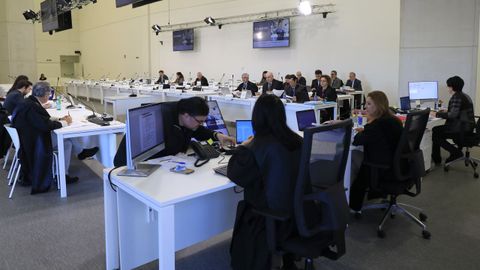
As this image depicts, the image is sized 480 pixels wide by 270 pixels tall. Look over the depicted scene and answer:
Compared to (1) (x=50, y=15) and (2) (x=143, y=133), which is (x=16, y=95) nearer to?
(2) (x=143, y=133)

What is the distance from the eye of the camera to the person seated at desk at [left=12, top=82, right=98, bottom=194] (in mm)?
3926

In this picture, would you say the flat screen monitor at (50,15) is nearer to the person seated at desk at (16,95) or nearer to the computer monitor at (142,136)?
the person seated at desk at (16,95)

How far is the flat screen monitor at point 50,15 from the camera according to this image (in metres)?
8.75

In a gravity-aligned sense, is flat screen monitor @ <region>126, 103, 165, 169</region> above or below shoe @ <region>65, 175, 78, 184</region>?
above

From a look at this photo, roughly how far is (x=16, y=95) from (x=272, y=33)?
24.9 feet

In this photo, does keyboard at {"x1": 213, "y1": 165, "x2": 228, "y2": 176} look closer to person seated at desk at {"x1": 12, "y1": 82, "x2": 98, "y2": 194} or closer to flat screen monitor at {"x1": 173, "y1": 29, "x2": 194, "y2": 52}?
person seated at desk at {"x1": 12, "y1": 82, "x2": 98, "y2": 194}

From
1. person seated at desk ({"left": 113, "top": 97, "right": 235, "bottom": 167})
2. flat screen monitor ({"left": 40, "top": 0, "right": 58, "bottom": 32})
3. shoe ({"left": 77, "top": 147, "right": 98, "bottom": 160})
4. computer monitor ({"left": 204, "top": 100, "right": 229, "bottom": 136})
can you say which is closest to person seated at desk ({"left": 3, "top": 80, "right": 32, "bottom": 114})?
shoe ({"left": 77, "top": 147, "right": 98, "bottom": 160})

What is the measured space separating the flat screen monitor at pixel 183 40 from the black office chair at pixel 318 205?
497 inches

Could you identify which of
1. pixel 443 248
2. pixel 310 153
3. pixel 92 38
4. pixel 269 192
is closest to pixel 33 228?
pixel 269 192

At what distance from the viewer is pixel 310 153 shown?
186 centimetres

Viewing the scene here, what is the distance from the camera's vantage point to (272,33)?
11102 millimetres

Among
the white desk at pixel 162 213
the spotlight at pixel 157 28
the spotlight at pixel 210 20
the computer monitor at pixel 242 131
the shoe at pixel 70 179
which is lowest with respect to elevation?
the shoe at pixel 70 179

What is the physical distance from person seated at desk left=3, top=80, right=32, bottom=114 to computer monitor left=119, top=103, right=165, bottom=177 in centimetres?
295

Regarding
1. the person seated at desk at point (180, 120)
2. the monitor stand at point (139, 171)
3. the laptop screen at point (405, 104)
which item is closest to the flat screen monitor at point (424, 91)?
the laptop screen at point (405, 104)
